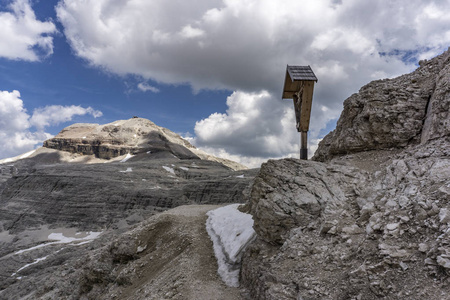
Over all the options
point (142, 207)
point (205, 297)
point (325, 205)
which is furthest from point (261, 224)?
point (142, 207)

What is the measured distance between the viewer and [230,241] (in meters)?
12.3

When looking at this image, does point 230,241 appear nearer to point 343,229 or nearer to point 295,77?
point 343,229

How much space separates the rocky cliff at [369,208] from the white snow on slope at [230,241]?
41.0 inches

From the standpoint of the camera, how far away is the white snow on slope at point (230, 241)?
10.0 metres

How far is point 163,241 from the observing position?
14398 millimetres

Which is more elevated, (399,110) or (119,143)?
(119,143)

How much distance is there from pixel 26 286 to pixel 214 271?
79.8ft

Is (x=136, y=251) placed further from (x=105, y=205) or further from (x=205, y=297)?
(x=105, y=205)

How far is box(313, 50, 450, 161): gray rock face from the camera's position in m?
8.93

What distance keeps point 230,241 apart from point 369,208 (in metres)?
7.04

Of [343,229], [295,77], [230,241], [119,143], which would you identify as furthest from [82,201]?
[119,143]

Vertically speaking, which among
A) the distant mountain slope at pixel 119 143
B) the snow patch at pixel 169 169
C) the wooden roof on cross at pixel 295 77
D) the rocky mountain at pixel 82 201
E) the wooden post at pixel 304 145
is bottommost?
the rocky mountain at pixel 82 201

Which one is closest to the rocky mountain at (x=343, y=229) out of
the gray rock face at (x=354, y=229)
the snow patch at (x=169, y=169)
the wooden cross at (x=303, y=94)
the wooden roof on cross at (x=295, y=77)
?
the gray rock face at (x=354, y=229)

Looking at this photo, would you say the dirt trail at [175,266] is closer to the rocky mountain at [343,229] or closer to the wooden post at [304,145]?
the rocky mountain at [343,229]
